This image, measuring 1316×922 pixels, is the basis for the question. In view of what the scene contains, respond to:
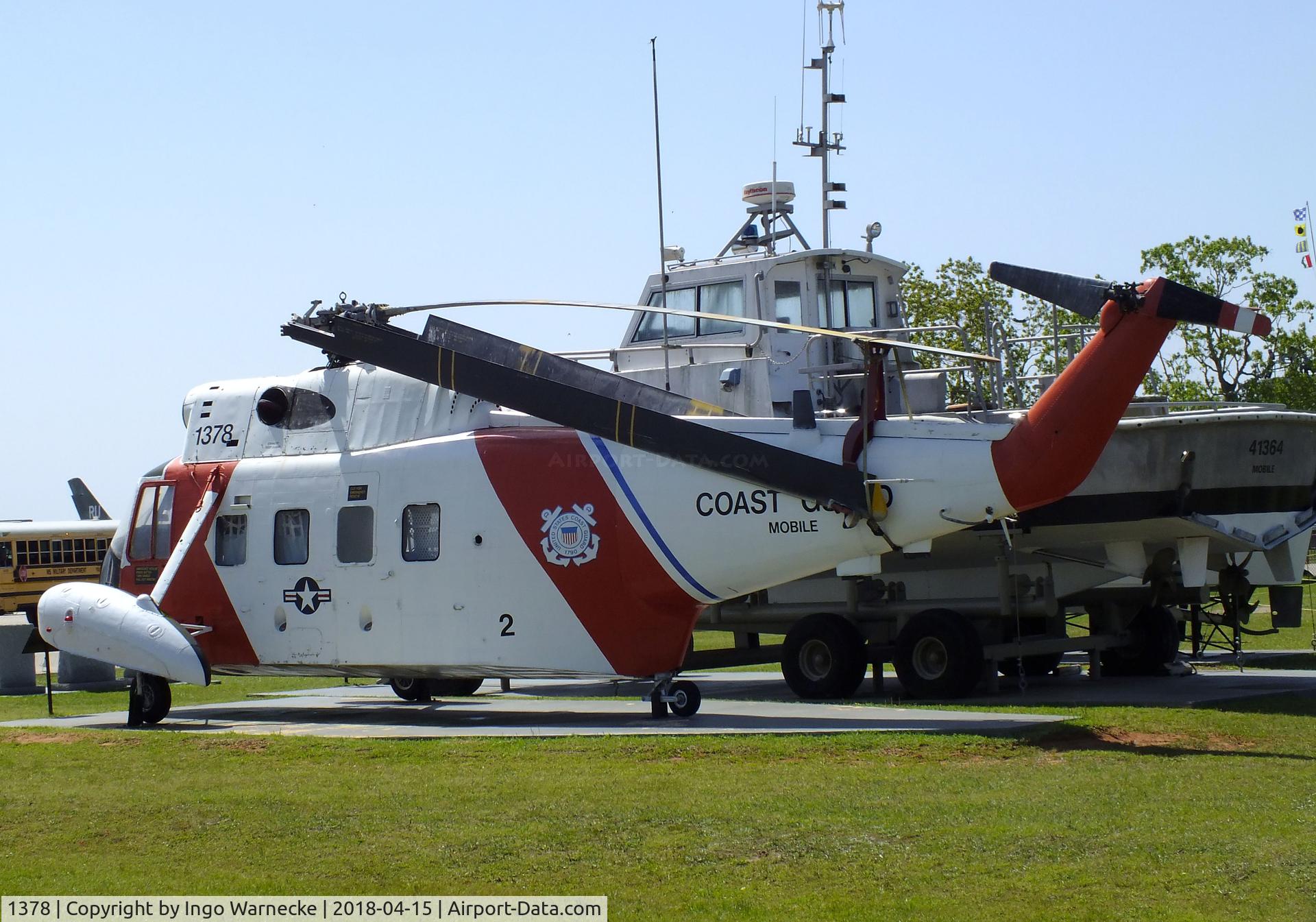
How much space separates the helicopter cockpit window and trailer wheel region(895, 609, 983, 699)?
483 centimetres

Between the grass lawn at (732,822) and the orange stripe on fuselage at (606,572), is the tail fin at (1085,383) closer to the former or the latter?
the grass lawn at (732,822)

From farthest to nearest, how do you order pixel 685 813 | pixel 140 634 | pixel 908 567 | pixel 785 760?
pixel 908 567, pixel 140 634, pixel 785 760, pixel 685 813

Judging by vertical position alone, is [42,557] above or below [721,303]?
below

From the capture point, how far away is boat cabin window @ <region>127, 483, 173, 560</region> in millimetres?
17578

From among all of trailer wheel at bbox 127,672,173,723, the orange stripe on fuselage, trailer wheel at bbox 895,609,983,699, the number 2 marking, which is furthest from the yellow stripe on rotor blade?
trailer wheel at bbox 127,672,173,723

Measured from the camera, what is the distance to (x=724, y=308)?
18.7 metres

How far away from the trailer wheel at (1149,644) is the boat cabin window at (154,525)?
1215 cm

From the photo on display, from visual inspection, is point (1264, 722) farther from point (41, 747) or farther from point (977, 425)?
point (41, 747)

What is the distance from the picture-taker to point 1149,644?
19375mm

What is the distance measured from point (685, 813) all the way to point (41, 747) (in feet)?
25.6

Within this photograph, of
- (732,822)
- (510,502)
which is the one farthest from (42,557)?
(732,822)

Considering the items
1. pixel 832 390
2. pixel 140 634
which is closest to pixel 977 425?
pixel 832 390

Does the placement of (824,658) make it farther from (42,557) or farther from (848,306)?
(42,557)

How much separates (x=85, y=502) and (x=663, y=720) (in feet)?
127
